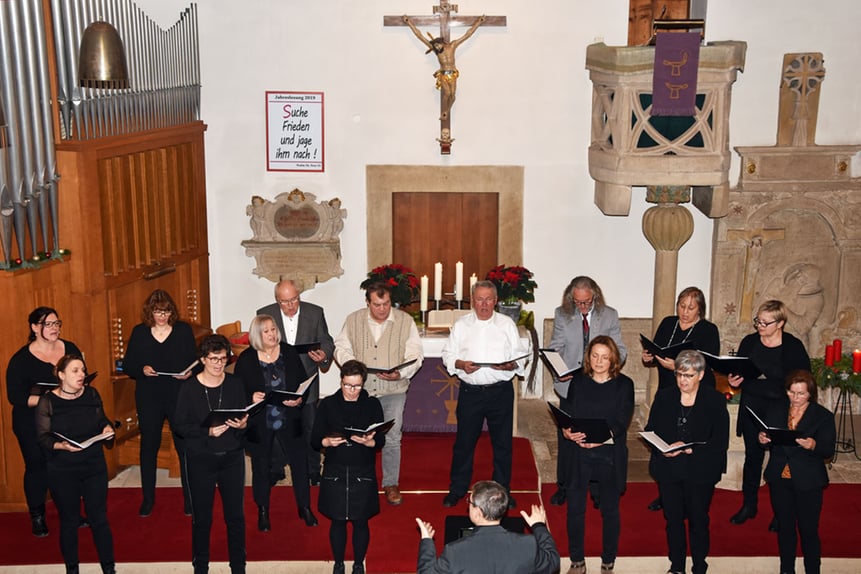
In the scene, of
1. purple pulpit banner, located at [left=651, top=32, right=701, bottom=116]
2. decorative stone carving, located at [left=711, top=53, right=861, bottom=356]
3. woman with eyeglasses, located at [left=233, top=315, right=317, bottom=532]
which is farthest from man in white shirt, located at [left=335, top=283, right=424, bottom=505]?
decorative stone carving, located at [left=711, top=53, right=861, bottom=356]

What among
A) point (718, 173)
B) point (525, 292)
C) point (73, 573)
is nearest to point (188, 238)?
point (525, 292)

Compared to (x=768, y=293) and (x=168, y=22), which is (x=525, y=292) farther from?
(x=168, y=22)

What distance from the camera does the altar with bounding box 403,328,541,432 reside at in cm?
838

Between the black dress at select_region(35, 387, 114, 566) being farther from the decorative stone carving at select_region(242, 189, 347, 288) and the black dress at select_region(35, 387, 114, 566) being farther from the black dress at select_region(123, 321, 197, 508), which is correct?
the decorative stone carving at select_region(242, 189, 347, 288)

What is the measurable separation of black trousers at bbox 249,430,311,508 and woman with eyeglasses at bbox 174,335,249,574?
620 millimetres

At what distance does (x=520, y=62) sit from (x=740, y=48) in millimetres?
1939

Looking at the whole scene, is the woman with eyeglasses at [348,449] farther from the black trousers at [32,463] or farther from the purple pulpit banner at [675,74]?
the purple pulpit banner at [675,74]

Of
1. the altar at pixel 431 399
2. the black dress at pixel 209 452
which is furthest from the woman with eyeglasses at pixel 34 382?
the altar at pixel 431 399

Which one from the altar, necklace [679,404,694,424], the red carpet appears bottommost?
the red carpet

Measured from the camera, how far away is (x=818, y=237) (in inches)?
367

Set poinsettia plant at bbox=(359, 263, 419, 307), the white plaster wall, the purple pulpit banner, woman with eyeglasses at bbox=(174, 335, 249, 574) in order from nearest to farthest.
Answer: woman with eyeglasses at bbox=(174, 335, 249, 574) < the purple pulpit banner < poinsettia plant at bbox=(359, 263, 419, 307) < the white plaster wall

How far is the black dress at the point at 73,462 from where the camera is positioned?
19.3 feet

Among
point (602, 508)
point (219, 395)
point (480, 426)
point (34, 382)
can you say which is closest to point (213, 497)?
point (219, 395)

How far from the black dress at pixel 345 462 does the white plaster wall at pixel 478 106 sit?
12.4 ft
